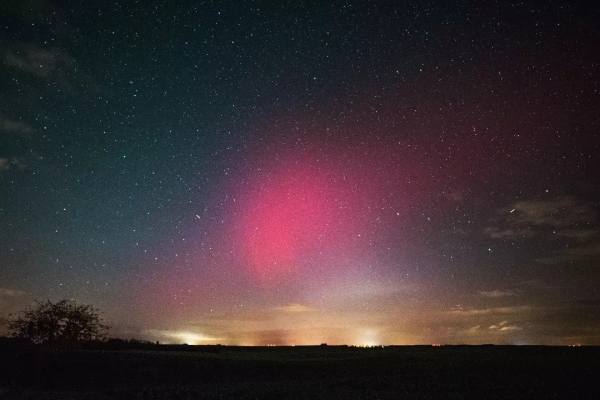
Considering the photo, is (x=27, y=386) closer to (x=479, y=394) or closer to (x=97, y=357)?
(x=97, y=357)

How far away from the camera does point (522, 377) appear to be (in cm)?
3266

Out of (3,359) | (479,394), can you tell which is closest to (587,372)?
(479,394)

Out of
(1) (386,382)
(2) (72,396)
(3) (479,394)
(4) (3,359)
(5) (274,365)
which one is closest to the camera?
(3) (479,394)

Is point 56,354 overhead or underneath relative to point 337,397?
overhead

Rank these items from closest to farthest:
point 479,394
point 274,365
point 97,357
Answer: point 479,394 < point 97,357 < point 274,365

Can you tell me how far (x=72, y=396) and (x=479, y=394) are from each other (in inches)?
957

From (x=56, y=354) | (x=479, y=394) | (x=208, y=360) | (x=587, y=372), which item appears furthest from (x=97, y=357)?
(x=587, y=372)

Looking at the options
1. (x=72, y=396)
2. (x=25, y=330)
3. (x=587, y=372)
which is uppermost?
(x=25, y=330)

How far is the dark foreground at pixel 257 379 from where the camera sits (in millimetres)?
27469

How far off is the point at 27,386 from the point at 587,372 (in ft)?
135

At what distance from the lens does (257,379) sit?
130 feet

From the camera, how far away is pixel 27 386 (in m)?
34.9

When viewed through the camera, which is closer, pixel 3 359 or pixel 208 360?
pixel 3 359

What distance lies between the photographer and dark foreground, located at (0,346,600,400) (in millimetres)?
27469
